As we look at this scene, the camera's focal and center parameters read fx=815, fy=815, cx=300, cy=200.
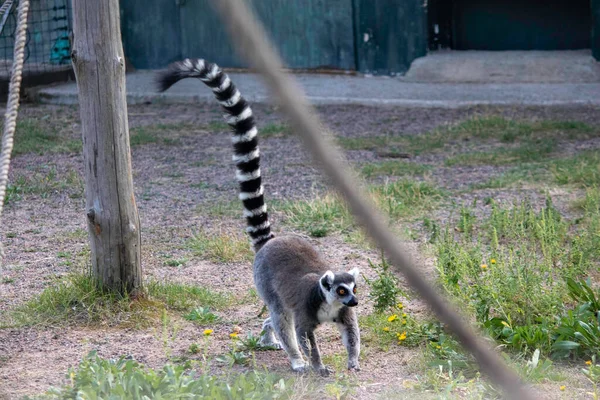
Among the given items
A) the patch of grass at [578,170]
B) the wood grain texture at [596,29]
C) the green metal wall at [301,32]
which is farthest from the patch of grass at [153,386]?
the wood grain texture at [596,29]

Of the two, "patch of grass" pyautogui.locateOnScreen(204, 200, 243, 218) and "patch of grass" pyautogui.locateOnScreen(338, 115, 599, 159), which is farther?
"patch of grass" pyautogui.locateOnScreen(338, 115, 599, 159)

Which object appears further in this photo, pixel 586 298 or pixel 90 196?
pixel 90 196

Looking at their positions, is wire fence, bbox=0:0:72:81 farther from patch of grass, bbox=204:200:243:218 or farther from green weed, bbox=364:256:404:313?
green weed, bbox=364:256:404:313

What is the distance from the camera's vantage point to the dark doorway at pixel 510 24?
38.2ft

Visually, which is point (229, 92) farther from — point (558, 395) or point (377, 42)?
point (377, 42)

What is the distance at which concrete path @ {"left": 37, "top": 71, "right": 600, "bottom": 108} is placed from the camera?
10.2 metres

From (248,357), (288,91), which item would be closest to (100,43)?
(248,357)

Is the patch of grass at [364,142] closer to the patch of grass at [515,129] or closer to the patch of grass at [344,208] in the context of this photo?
the patch of grass at [515,129]

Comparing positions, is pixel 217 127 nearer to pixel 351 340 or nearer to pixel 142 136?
pixel 142 136

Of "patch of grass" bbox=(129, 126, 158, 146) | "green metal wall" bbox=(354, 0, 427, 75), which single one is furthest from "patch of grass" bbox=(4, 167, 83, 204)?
"green metal wall" bbox=(354, 0, 427, 75)

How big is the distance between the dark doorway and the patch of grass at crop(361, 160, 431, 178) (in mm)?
4628

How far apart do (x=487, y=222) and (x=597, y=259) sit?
1.10 m

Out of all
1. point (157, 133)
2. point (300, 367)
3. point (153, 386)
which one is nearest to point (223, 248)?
point (300, 367)

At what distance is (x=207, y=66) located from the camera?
13.8ft
